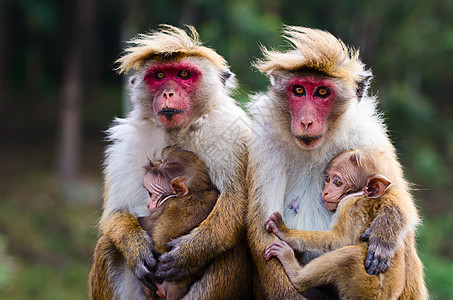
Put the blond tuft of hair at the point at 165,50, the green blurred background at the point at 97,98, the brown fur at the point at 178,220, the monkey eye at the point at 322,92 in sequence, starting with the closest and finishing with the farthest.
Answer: the monkey eye at the point at 322,92
the brown fur at the point at 178,220
the blond tuft of hair at the point at 165,50
the green blurred background at the point at 97,98

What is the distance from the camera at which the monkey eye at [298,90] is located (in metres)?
3.98

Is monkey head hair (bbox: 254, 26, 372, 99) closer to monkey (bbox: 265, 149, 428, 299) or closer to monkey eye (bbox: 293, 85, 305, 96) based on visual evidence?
monkey eye (bbox: 293, 85, 305, 96)

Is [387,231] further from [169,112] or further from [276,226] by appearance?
[169,112]

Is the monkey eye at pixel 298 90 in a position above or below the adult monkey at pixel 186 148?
above

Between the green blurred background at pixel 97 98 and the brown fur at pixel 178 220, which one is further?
the green blurred background at pixel 97 98

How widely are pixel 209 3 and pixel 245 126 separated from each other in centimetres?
921

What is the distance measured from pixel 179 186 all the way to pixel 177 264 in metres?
0.60

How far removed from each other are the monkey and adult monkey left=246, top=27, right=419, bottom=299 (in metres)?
0.08

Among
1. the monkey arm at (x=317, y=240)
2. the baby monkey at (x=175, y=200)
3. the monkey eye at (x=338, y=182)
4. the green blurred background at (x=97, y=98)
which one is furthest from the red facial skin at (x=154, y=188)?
the green blurred background at (x=97, y=98)

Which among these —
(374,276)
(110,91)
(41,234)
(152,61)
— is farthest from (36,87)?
(374,276)

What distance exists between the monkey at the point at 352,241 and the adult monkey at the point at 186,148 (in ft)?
1.63

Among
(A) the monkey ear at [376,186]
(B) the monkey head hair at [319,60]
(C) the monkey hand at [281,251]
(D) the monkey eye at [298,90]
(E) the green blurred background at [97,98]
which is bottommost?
(E) the green blurred background at [97,98]

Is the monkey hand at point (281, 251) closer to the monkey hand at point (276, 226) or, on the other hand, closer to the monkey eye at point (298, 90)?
the monkey hand at point (276, 226)

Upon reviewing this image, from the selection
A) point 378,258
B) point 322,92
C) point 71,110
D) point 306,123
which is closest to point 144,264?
point 306,123
